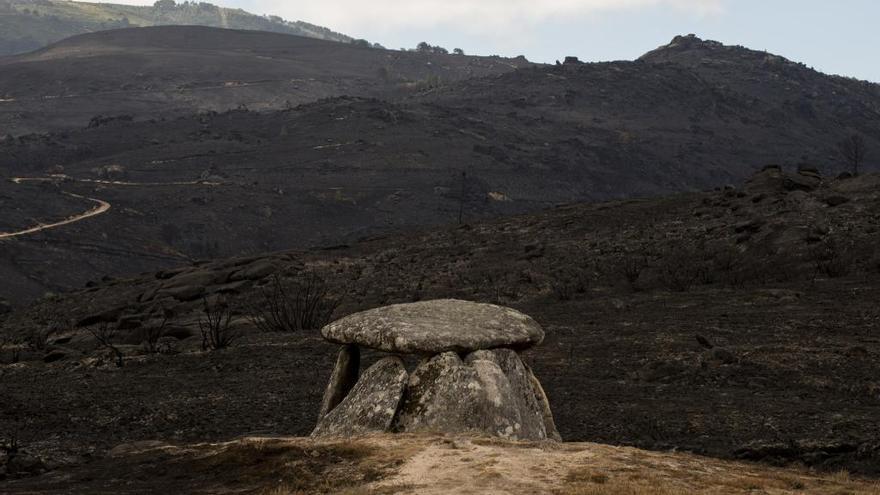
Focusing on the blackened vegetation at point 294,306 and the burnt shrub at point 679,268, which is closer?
the blackened vegetation at point 294,306

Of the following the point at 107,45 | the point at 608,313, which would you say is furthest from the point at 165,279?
the point at 107,45

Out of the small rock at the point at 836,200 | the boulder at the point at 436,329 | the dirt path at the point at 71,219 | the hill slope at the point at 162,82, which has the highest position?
the hill slope at the point at 162,82

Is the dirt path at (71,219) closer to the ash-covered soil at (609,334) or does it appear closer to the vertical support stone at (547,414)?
the ash-covered soil at (609,334)

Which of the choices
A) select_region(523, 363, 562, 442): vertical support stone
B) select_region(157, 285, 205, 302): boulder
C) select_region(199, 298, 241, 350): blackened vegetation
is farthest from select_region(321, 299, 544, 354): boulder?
select_region(157, 285, 205, 302): boulder

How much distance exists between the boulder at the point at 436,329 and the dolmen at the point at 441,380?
0.6 inches

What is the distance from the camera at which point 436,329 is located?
13227 mm

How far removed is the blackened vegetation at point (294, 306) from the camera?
2538cm

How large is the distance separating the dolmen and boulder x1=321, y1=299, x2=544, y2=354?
0.05 feet

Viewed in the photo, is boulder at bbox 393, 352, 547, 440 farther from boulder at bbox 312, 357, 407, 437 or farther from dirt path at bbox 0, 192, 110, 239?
dirt path at bbox 0, 192, 110, 239

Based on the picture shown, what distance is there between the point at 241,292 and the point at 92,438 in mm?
20099

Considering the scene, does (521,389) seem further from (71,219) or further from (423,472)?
(71,219)

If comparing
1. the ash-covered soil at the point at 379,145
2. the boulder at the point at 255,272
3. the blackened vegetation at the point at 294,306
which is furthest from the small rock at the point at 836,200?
the ash-covered soil at the point at 379,145

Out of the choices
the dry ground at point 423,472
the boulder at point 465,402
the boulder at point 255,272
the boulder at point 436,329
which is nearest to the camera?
the dry ground at point 423,472

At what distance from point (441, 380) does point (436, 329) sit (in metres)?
0.84
